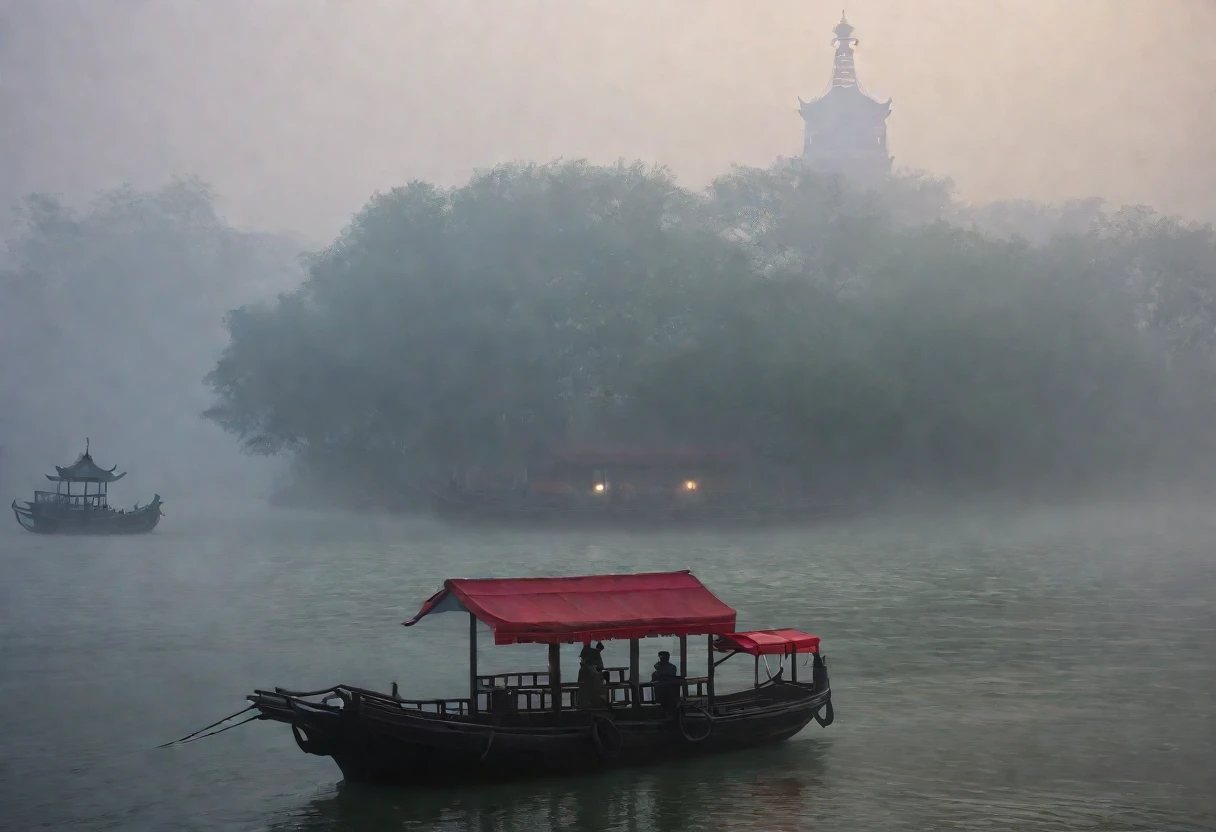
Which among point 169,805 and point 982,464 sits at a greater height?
point 982,464

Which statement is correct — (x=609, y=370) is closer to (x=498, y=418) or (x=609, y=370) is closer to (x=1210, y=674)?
(x=498, y=418)

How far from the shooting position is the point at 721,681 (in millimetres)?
15406

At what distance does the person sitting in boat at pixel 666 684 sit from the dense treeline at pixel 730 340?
26344 mm

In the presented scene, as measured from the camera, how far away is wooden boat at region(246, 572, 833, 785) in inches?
425

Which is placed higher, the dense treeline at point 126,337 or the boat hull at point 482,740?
the dense treeline at point 126,337

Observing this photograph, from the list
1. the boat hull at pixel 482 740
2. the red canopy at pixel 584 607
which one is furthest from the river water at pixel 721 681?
the red canopy at pixel 584 607

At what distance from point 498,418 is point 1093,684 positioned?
2599 cm

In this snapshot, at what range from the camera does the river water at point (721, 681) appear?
10.7 metres

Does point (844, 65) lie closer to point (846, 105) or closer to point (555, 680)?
point (846, 105)

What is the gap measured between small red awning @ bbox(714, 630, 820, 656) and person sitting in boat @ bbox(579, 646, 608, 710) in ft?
4.37

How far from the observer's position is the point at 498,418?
130 feet

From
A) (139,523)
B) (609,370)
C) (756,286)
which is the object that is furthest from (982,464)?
(139,523)

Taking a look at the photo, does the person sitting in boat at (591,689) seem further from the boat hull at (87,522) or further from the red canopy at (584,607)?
the boat hull at (87,522)

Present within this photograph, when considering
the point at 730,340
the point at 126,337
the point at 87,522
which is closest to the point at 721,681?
the point at 730,340
